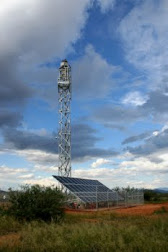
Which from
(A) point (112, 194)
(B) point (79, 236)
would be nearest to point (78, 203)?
(A) point (112, 194)

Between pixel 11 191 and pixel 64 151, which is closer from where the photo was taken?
pixel 11 191

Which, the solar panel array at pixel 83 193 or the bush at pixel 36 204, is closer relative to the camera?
the bush at pixel 36 204

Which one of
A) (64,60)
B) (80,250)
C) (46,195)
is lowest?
(80,250)

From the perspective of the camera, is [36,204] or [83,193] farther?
[83,193]

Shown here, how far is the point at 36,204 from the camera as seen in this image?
1833 centimetres

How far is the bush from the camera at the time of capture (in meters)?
18.1

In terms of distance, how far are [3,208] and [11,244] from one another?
9.96 m

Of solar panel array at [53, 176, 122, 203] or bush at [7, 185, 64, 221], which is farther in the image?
solar panel array at [53, 176, 122, 203]

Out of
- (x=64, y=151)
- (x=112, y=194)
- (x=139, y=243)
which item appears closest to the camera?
(x=139, y=243)

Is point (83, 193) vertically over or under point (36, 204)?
over

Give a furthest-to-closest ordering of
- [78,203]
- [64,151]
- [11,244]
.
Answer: [64,151], [78,203], [11,244]

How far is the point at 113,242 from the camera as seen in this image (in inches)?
364

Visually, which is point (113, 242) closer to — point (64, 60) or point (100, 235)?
point (100, 235)

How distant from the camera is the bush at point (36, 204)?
59.4ft
